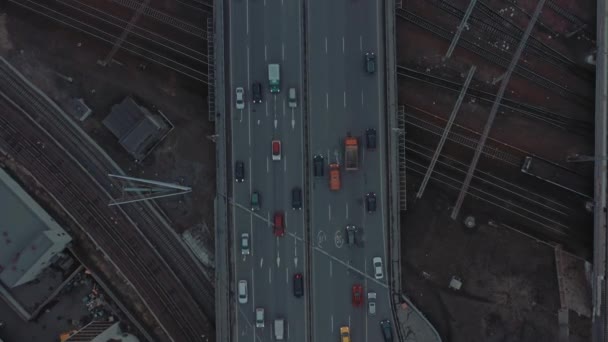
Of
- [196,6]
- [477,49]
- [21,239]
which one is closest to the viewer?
[21,239]

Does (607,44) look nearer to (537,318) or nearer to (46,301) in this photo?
(537,318)

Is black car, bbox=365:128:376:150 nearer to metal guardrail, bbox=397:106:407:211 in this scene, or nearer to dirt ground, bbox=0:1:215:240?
metal guardrail, bbox=397:106:407:211

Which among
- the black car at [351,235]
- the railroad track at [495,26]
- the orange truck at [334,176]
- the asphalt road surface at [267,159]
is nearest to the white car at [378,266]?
the black car at [351,235]

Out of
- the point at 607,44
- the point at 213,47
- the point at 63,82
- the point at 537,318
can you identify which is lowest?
the point at 537,318

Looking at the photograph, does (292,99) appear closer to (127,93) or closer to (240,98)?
(240,98)

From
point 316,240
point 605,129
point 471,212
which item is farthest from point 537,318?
point 316,240

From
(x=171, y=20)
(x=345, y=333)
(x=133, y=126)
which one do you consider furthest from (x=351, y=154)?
(x=171, y=20)

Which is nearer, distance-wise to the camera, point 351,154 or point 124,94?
point 351,154

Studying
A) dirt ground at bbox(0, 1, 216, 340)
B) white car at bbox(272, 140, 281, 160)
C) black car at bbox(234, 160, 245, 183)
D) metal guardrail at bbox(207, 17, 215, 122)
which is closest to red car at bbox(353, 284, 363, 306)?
white car at bbox(272, 140, 281, 160)
